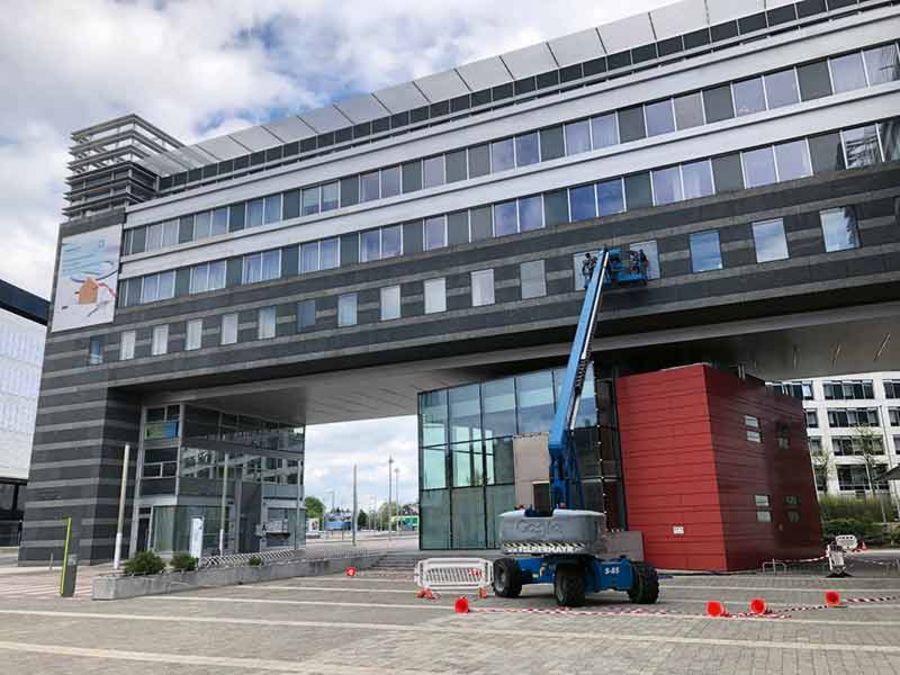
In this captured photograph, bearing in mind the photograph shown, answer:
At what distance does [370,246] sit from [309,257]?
3.60 m

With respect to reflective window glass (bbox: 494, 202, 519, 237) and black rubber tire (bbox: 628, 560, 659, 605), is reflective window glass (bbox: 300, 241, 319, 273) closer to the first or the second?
reflective window glass (bbox: 494, 202, 519, 237)

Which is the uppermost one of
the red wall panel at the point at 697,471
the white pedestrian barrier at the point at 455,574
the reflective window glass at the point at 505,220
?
the reflective window glass at the point at 505,220

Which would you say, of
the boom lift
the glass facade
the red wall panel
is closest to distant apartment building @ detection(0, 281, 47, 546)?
the glass facade

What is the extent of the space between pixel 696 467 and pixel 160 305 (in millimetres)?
29104

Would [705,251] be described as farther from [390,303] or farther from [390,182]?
[390,182]

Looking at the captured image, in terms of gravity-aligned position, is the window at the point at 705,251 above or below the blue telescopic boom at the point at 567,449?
above

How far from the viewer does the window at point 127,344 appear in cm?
3938

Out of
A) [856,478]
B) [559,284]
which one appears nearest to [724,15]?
[559,284]

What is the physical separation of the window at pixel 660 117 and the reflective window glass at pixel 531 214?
18.1 ft

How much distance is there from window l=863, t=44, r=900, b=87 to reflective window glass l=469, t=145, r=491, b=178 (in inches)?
614

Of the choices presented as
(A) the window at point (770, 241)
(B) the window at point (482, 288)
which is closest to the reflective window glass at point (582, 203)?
(B) the window at point (482, 288)

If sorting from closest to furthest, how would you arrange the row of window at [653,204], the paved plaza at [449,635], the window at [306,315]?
the paved plaza at [449,635] < the row of window at [653,204] < the window at [306,315]

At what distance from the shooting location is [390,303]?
33.4 metres

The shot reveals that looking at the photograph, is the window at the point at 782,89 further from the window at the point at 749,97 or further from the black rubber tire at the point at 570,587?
the black rubber tire at the point at 570,587
